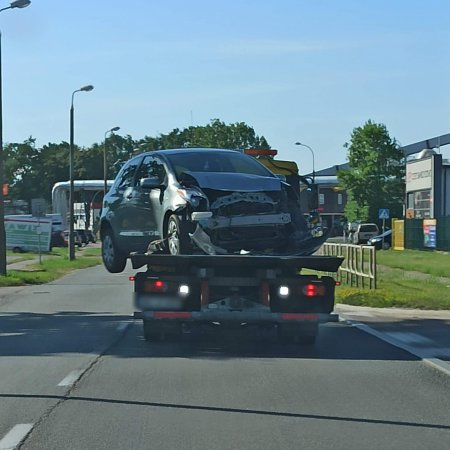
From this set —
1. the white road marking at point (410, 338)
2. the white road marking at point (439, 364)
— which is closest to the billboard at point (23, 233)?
the white road marking at point (410, 338)

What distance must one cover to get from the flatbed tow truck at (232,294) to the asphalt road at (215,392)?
53 centimetres

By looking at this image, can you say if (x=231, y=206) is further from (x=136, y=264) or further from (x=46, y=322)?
(x=46, y=322)

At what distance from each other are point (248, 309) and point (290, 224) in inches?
53.6

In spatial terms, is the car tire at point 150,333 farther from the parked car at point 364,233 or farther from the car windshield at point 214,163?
the parked car at point 364,233

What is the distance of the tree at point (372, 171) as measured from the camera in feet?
249

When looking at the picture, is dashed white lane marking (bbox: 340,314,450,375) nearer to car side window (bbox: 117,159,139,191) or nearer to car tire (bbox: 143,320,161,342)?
car tire (bbox: 143,320,161,342)

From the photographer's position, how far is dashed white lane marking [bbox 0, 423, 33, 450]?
23.2 ft

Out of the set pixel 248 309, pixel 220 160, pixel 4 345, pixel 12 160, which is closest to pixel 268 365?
pixel 248 309

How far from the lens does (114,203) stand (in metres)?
14.9

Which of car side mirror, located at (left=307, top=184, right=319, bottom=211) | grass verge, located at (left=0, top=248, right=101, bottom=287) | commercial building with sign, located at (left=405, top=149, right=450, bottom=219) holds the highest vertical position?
commercial building with sign, located at (left=405, top=149, right=450, bottom=219)

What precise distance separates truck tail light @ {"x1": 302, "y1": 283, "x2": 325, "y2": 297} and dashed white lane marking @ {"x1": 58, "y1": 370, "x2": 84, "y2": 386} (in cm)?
333

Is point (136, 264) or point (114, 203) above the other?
point (114, 203)

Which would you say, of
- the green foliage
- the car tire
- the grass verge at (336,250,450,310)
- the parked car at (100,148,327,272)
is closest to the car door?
the parked car at (100,148,327,272)

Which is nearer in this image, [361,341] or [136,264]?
[136,264]
